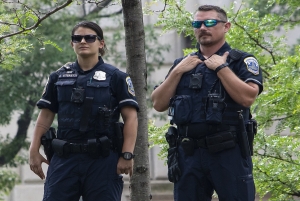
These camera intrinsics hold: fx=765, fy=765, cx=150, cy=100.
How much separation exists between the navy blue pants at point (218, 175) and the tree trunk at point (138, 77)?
126cm

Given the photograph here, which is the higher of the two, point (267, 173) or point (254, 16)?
point (254, 16)

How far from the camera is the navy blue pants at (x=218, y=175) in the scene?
5.37 meters

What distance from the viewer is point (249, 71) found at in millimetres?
5426

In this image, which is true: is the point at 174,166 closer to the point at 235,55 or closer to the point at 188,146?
the point at 188,146

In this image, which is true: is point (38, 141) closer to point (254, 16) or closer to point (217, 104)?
point (217, 104)

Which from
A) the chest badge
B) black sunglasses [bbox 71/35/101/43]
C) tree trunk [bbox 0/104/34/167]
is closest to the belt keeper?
the chest badge

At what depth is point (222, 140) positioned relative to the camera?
5336 mm

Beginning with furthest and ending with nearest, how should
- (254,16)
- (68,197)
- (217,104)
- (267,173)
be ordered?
(254,16) < (267,173) < (68,197) < (217,104)

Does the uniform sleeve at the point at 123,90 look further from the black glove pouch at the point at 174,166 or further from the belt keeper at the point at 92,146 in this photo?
the black glove pouch at the point at 174,166

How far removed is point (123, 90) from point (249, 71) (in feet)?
3.17

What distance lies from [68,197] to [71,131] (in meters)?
0.49

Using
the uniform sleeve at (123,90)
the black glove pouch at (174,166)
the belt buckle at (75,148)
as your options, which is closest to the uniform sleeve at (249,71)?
the black glove pouch at (174,166)

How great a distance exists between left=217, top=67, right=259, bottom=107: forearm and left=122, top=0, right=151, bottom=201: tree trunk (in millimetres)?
1575

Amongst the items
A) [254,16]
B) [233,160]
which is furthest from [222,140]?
[254,16]
